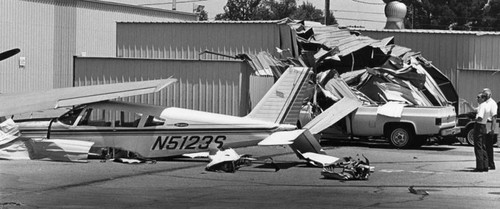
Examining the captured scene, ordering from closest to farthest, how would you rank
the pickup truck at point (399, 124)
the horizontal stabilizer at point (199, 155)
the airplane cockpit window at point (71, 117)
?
the airplane cockpit window at point (71, 117)
the horizontal stabilizer at point (199, 155)
the pickup truck at point (399, 124)

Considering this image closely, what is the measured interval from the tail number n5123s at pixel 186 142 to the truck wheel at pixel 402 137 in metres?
7.87

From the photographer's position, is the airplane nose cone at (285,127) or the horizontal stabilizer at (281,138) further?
the airplane nose cone at (285,127)

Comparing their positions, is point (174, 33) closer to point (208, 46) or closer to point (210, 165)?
point (208, 46)

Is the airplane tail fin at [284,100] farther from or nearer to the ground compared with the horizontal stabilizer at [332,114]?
farther from the ground

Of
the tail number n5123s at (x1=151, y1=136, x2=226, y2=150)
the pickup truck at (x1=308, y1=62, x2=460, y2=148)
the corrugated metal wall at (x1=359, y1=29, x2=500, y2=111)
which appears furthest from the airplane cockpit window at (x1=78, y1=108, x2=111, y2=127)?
the corrugated metal wall at (x1=359, y1=29, x2=500, y2=111)

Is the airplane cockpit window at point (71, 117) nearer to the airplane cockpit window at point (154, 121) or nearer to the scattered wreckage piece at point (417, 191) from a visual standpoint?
the airplane cockpit window at point (154, 121)

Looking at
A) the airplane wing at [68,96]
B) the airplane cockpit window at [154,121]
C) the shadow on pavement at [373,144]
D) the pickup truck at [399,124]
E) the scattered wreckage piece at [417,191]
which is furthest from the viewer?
the shadow on pavement at [373,144]

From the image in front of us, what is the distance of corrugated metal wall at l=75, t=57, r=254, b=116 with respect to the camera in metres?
27.1

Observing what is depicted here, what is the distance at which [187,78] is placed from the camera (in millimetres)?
27594

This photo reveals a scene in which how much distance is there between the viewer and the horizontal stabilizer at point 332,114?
877 inches

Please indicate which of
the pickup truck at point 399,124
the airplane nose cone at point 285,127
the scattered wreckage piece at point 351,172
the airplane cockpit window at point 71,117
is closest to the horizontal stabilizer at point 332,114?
the pickup truck at point 399,124

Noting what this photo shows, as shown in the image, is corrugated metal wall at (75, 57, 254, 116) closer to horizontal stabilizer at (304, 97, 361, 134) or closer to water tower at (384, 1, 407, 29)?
horizontal stabilizer at (304, 97, 361, 134)

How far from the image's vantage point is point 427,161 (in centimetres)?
2042

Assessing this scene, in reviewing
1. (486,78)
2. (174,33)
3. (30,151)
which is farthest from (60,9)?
(30,151)
